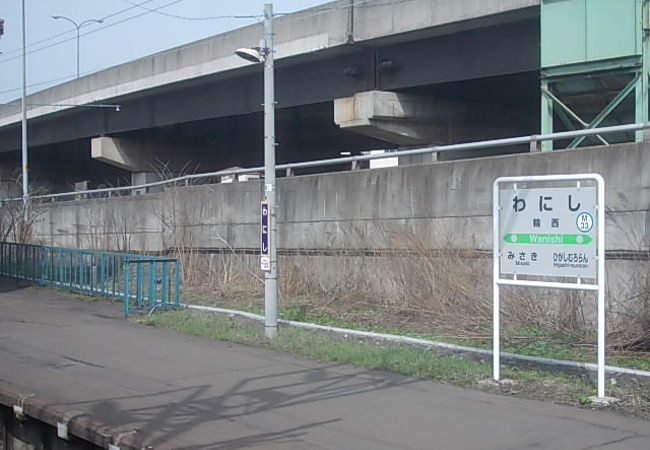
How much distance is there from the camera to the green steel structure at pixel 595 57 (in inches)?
604

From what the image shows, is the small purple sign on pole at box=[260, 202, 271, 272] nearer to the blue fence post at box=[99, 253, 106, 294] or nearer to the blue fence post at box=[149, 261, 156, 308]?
the blue fence post at box=[149, 261, 156, 308]

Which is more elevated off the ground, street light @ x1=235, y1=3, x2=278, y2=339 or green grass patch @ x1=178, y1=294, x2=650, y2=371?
street light @ x1=235, y1=3, x2=278, y2=339

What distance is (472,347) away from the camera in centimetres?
1166

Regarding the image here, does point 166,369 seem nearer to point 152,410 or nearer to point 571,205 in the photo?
point 152,410

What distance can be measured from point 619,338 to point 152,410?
6233 mm

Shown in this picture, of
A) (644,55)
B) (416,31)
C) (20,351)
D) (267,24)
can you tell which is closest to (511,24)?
(416,31)

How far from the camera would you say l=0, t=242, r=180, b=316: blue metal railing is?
51.3 ft

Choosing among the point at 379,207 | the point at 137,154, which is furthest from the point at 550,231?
the point at 137,154

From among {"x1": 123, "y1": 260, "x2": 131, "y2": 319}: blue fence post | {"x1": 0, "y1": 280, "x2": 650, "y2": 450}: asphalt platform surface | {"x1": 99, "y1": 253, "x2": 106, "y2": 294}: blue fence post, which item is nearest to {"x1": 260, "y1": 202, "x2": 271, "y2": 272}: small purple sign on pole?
{"x1": 0, "y1": 280, "x2": 650, "y2": 450}: asphalt platform surface

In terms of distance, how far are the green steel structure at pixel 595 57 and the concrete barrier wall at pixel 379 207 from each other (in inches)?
88.5

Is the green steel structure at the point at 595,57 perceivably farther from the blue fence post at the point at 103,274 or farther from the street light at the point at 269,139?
the blue fence post at the point at 103,274

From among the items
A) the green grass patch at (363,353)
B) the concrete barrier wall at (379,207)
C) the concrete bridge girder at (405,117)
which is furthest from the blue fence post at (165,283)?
the concrete bridge girder at (405,117)

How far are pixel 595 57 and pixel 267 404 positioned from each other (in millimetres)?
10488

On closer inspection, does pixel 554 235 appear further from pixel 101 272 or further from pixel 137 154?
pixel 137 154
